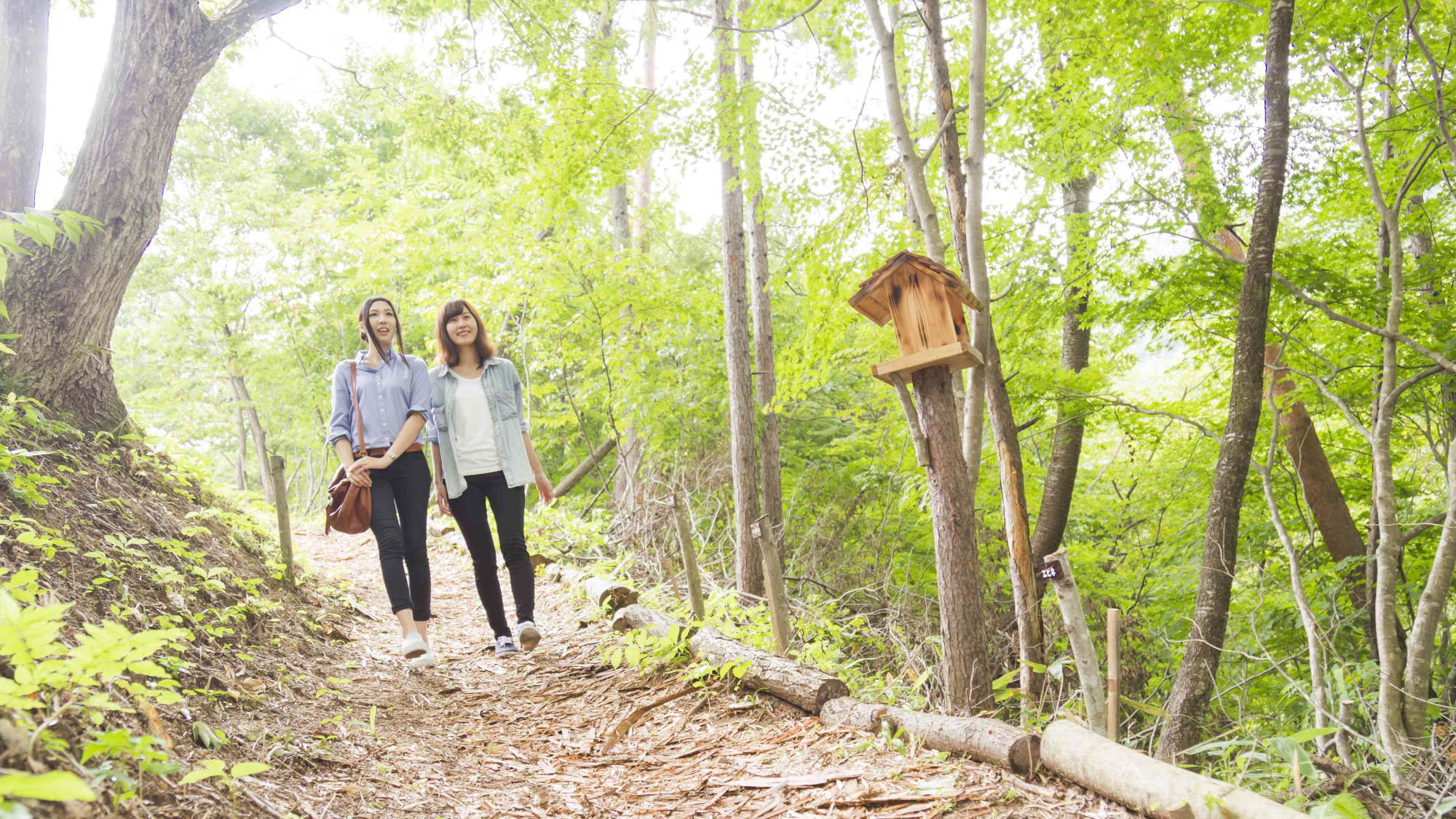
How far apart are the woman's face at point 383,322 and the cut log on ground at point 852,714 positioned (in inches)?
116

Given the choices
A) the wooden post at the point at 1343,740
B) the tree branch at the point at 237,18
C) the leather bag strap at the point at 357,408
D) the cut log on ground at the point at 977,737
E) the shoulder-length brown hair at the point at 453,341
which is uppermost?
the tree branch at the point at 237,18

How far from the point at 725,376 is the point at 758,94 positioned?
Answer: 3.19 m

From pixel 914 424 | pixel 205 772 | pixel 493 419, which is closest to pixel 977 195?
pixel 914 424

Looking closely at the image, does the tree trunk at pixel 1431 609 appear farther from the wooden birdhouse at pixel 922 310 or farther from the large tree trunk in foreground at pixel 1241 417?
the wooden birdhouse at pixel 922 310

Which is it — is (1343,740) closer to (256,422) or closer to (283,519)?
(283,519)

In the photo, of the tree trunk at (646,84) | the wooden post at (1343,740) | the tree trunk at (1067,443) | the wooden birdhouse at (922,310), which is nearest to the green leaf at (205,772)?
the wooden birdhouse at (922,310)

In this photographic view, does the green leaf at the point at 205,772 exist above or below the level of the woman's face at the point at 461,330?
below

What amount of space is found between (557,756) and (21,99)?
5.12 metres

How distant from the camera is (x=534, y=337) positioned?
942 cm

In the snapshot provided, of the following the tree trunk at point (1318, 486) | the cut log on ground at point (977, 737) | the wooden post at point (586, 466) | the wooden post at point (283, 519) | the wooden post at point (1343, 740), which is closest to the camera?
the cut log on ground at point (977, 737)

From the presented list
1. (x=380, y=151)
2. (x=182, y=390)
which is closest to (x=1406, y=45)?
(x=380, y=151)

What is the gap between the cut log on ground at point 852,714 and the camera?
3250 millimetres

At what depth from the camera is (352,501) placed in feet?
13.9

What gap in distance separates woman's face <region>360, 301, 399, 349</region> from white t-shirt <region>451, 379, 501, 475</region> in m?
0.45
